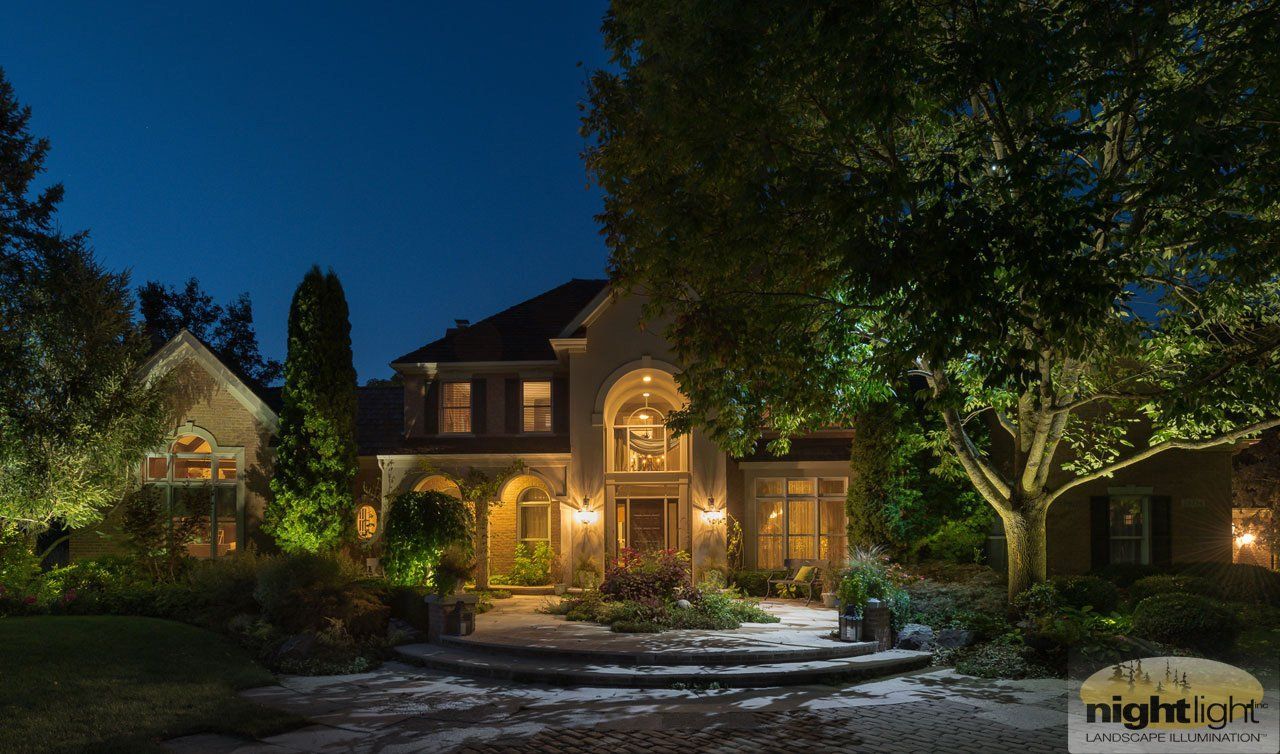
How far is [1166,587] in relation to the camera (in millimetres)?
14883

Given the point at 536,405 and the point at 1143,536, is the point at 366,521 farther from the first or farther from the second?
the point at 1143,536

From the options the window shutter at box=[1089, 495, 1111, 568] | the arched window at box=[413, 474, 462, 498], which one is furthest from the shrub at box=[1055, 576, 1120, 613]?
the arched window at box=[413, 474, 462, 498]

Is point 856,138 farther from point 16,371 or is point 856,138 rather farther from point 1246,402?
point 16,371

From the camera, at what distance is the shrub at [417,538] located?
17.6 m

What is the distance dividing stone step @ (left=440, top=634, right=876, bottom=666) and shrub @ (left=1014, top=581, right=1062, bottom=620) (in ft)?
7.67

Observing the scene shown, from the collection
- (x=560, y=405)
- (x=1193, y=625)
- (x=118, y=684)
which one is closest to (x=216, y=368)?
(x=560, y=405)

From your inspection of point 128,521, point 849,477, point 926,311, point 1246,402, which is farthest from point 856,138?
point 128,521

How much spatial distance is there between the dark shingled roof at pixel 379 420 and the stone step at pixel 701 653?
39.2 ft

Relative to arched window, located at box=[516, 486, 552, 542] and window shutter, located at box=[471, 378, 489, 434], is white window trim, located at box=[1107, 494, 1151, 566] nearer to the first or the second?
arched window, located at box=[516, 486, 552, 542]

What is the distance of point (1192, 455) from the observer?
20641 mm

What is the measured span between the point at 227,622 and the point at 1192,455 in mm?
20709

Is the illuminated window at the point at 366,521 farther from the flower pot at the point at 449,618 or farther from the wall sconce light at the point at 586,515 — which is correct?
the flower pot at the point at 449,618

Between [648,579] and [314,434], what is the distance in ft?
30.9

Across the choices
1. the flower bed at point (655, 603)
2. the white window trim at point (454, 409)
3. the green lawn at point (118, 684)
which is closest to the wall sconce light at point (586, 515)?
the flower bed at point (655, 603)
